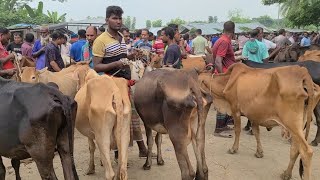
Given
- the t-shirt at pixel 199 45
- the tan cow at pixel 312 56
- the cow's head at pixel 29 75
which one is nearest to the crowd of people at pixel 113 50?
the cow's head at pixel 29 75

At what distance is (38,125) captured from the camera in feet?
12.6

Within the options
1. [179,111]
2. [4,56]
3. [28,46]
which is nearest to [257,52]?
[179,111]

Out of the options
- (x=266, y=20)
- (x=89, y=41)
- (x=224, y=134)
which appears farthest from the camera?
(x=266, y=20)

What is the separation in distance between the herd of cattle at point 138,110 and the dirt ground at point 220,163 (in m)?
0.21

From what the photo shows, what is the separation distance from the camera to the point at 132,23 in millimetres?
116750

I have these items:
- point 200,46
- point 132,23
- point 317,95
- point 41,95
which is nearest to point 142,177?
point 41,95

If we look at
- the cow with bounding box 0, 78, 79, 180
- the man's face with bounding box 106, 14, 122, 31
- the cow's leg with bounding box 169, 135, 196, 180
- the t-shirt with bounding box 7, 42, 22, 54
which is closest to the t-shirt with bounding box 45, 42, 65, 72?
the t-shirt with bounding box 7, 42, 22, 54

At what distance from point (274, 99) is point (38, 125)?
3544 mm

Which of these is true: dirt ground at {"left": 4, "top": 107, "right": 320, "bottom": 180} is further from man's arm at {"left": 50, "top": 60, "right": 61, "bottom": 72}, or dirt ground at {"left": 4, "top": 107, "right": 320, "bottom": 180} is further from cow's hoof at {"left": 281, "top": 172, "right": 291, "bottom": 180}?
man's arm at {"left": 50, "top": 60, "right": 61, "bottom": 72}

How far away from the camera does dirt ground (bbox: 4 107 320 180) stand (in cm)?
588

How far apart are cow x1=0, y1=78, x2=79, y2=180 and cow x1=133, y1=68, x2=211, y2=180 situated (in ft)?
3.65

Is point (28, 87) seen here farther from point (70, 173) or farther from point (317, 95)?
point (317, 95)

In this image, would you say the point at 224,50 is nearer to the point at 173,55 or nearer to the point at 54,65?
the point at 173,55

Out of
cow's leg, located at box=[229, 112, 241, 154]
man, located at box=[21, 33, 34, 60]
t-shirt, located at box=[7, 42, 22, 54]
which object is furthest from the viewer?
man, located at box=[21, 33, 34, 60]
